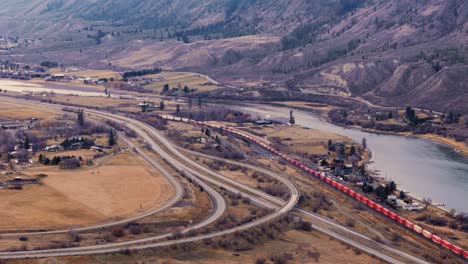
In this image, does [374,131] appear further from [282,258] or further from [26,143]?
[282,258]

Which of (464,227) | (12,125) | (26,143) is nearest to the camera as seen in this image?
(464,227)

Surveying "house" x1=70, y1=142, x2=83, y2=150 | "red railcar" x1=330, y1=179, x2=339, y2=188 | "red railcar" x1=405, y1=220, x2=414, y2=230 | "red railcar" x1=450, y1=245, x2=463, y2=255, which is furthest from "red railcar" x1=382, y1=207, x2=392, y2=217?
"house" x1=70, y1=142, x2=83, y2=150

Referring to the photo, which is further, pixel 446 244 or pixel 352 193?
pixel 352 193

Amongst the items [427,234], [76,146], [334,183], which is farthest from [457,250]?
[76,146]

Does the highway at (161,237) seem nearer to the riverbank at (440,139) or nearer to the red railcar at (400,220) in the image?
the red railcar at (400,220)

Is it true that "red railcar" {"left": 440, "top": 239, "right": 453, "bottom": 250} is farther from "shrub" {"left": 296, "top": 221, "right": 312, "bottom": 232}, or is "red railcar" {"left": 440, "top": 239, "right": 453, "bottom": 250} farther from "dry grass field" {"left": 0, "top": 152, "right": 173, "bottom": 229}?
"dry grass field" {"left": 0, "top": 152, "right": 173, "bottom": 229}

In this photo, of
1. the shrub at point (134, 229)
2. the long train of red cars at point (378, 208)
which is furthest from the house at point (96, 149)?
the shrub at point (134, 229)
